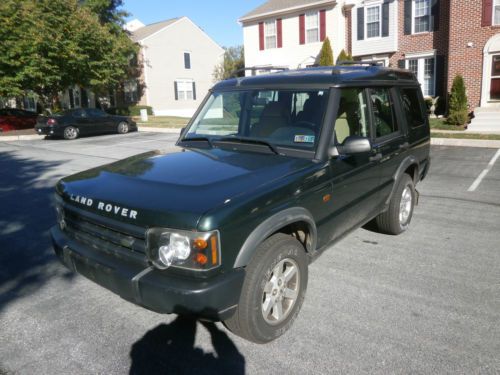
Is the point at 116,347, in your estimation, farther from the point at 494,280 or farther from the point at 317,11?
the point at 317,11

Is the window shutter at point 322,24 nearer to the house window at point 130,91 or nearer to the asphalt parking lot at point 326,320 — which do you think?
the house window at point 130,91

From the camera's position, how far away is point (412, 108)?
17.3 ft

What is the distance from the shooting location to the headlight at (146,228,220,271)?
8.06 feet

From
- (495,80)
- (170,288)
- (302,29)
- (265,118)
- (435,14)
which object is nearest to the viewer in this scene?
(170,288)

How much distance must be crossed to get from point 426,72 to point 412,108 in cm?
1673

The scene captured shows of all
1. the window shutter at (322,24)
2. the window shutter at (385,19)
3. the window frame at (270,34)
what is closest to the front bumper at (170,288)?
the window shutter at (385,19)

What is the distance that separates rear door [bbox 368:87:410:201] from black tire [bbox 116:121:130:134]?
17352mm

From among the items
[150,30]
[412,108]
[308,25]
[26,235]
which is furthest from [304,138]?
[150,30]

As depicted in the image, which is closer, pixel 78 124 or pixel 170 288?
pixel 170 288

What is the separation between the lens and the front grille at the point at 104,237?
269 centimetres

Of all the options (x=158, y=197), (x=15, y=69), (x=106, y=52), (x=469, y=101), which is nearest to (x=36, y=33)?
(x=15, y=69)

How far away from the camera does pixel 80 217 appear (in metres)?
3.09

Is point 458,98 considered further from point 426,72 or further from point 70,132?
point 70,132

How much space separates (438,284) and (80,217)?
10.5 feet
